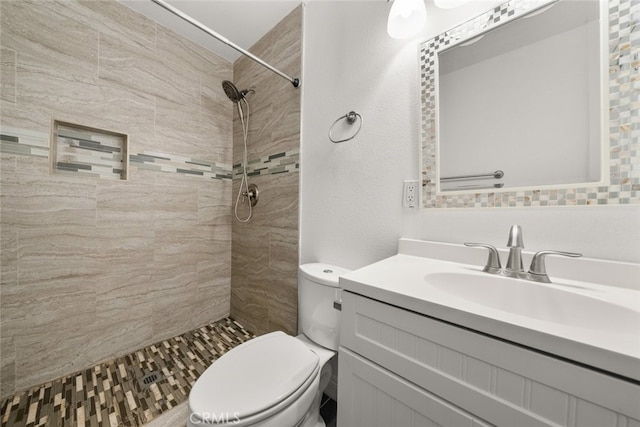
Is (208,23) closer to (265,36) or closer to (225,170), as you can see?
(265,36)

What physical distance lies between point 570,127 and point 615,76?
14 cm

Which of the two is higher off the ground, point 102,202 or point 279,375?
point 102,202

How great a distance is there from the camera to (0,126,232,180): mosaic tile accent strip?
3.54 ft

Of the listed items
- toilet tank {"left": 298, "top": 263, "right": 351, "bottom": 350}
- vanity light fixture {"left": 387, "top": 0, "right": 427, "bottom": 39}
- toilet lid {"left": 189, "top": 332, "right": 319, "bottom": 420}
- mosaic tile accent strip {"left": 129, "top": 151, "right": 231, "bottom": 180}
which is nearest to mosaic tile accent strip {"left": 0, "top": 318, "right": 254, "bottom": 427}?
toilet lid {"left": 189, "top": 332, "right": 319, "bottom": 420}

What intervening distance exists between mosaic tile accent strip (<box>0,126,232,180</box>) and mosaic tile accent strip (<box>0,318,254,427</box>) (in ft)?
3.81

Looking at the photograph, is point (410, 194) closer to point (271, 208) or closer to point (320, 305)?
point (320, 305)

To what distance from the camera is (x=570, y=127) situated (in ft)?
2.13

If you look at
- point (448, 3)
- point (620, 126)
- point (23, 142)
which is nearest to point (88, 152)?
point (23, 142)

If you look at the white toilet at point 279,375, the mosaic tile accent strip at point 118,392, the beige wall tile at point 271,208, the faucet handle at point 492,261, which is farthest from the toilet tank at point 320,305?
the faucet handle at point 492,261

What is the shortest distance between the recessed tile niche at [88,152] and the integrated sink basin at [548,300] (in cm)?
183

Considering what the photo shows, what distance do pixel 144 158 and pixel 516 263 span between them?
78.4 inches

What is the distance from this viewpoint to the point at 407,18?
86 centimetres

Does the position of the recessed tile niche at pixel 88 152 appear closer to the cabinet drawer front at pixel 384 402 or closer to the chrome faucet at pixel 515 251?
the cabinet drawer front at pixel 384 402

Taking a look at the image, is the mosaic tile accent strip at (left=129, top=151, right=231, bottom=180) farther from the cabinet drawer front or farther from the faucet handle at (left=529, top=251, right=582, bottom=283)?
the faucet handle at (left=529, top=251, right=582, bottom=283)
